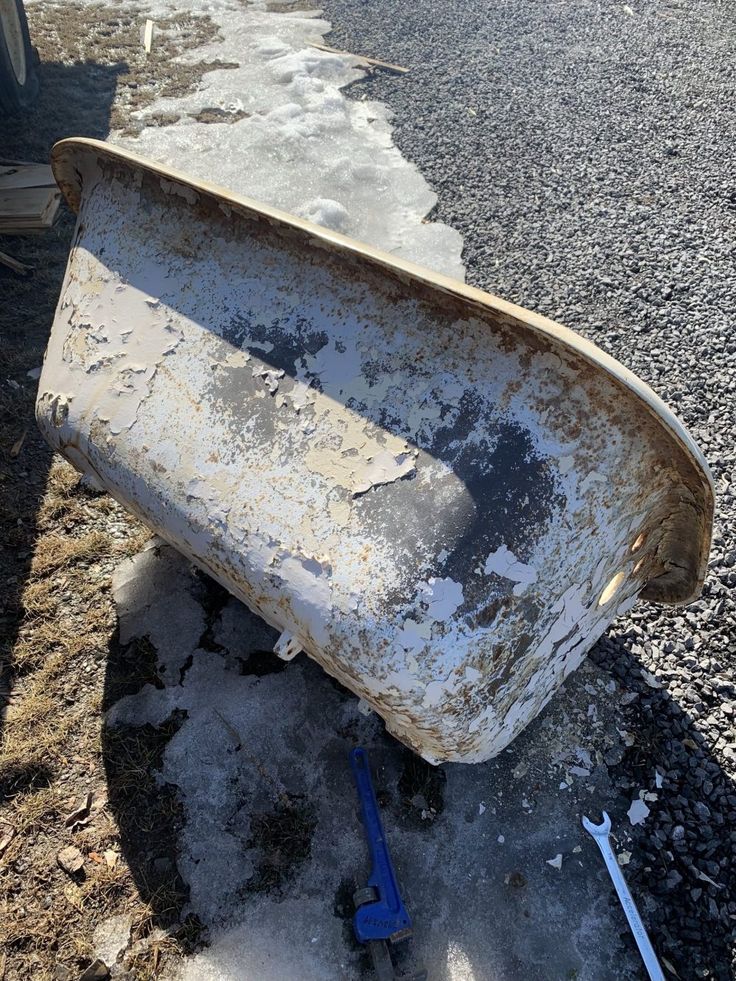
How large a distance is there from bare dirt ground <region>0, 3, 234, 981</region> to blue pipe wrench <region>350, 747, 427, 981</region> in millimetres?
610

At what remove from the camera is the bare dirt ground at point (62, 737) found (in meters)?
2.29

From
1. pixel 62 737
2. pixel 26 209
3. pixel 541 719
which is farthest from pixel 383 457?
pixel 26 209

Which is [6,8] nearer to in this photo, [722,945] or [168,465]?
[168,465]

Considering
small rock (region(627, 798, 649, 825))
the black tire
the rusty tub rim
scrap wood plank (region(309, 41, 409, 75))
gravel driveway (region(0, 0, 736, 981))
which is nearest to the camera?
the rusty tub rim

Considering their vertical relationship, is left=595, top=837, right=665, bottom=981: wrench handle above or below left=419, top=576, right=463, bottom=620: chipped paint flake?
below

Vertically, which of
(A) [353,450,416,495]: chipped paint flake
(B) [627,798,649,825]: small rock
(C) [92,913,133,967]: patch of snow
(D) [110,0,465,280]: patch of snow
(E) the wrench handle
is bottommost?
(C) [92,913,133,967]: patch of snow

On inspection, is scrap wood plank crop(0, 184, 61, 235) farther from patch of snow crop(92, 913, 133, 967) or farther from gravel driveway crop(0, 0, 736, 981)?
patch of snow crop(92, 913, 133, 967)

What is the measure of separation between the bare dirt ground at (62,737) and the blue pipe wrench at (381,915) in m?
0.61

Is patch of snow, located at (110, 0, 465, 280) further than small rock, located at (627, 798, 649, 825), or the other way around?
patch of snow, located at (110, 0, 465, 280)

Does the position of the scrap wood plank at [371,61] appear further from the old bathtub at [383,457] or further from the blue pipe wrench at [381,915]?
the blue pipe wrench at [381,915]

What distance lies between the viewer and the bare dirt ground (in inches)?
90.3

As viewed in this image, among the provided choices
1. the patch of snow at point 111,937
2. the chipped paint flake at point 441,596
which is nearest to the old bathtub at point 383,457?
the chipped paint flake at point 441,596

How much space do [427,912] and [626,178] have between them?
5.99 metres

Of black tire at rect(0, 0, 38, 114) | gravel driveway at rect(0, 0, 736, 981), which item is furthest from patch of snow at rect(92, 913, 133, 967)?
black tire at rect(0, 0, 38, 114)
